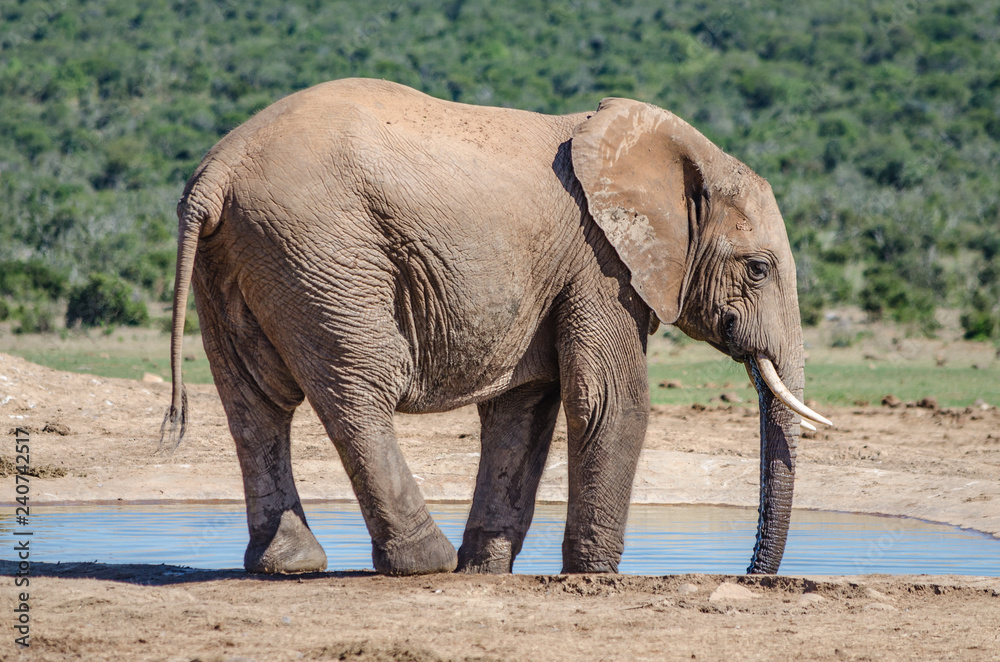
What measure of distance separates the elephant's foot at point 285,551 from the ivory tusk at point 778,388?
2310 mm

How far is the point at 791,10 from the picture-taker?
256 feet

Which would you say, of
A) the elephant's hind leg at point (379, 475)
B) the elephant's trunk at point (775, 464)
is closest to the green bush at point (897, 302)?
the elephant's trunk at point (775, 464)

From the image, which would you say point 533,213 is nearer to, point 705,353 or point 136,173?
point 705,353

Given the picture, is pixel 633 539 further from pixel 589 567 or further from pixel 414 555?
pixel 414 555

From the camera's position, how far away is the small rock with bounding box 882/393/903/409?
1300cm

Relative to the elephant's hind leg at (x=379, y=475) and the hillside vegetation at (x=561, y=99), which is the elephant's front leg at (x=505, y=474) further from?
the hillside vegetation at (x=561, y=99)

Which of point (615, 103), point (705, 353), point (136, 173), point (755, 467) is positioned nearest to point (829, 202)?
point (705, 353)

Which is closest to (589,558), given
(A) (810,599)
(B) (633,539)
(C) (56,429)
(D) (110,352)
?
(A) (810,599)

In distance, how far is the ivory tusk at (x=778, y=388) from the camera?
6.30m

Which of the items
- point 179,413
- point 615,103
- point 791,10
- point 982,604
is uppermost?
point 791,10

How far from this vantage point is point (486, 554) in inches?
255

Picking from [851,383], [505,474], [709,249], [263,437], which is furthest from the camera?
[851,383]

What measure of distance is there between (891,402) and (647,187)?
7714mm

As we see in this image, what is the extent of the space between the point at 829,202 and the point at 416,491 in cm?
2961
